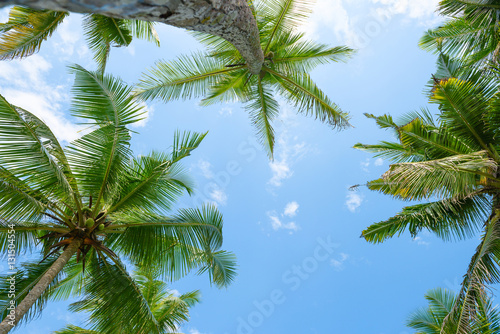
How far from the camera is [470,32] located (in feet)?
28.4

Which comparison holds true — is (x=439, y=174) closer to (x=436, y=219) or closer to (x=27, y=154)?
(x=436, y=219)

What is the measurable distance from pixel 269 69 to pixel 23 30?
579 cm

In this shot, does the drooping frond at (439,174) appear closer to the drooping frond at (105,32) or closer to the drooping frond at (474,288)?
the drooping frond at (474,288)

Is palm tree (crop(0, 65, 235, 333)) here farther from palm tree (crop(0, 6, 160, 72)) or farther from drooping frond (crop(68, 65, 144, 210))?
palm tree (crop(0, 6, 160, 72))

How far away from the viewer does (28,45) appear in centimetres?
776

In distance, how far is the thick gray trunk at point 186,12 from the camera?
1273 mm

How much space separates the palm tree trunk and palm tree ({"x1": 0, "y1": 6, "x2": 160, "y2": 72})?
15.5 ft

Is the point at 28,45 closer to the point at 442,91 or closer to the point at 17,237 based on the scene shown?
the point at 17,237

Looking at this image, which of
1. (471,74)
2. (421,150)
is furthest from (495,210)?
(471,74)

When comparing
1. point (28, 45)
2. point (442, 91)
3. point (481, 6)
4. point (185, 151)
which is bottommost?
point (442, 91)

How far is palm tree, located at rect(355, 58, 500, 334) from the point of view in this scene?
542 cm

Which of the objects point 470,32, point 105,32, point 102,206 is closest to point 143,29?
point 105,32

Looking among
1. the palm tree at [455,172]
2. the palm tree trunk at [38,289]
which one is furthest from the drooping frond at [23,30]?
the palm tree at [455,172]

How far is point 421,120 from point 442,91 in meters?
0.93
